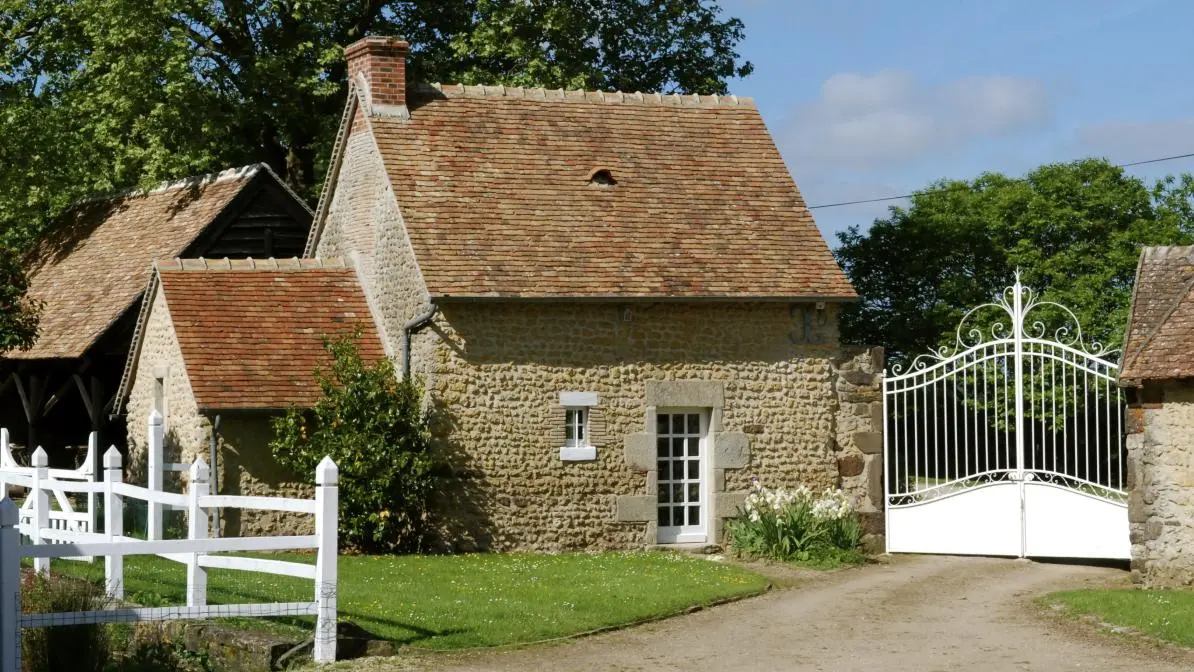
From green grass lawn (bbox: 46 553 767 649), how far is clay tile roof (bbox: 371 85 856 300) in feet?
11.0

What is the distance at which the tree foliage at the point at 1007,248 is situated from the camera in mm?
30422

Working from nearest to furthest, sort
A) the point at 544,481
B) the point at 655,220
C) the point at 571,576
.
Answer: the point at 571,576 → the point at 544,481 → the point at 655,220

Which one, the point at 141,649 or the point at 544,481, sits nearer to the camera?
the point at 141,649

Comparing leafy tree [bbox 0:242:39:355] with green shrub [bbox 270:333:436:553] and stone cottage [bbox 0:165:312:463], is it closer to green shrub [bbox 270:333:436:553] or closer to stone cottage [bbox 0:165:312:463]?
stone cottage [bbox 0:165:312:463]

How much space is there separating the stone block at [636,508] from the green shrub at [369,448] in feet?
7.64

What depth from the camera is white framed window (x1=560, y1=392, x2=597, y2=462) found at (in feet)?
61.1

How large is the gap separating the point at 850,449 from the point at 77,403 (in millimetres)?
12891

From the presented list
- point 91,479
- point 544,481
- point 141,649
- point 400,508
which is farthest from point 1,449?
point 141,649

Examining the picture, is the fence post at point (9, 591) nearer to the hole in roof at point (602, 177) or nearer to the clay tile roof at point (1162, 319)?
the clay tile roof at point (1162, 319)

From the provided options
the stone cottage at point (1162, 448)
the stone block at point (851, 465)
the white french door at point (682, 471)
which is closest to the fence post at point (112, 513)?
the white french door at point (682, 471)

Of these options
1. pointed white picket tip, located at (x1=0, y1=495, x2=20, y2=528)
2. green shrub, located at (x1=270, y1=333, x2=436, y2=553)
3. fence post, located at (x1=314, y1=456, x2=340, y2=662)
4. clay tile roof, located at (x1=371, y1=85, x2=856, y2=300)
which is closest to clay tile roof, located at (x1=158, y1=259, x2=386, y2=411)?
green shrub, located at (x1=270, y1=333, x2=436, y2=553)

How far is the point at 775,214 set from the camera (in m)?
20.5

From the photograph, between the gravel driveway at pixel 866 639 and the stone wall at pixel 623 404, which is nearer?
the gravel driveway at pixel 866 639

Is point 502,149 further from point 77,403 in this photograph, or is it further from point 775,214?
point 77,403
